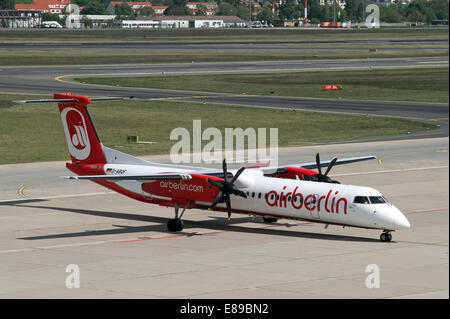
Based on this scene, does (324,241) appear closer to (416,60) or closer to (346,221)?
(346,221)

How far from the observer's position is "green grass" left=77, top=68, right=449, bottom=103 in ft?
386

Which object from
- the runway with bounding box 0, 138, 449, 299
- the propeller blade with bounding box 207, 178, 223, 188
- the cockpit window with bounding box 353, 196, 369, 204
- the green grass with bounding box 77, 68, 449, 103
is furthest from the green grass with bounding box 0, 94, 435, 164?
the cockpit window with bounding box 353, 196, 369, 204

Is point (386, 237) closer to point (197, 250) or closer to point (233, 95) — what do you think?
point (197, 250)

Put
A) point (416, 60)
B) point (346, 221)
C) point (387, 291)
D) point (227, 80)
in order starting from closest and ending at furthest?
point (387, 291) < point (346, 221) < point (227, 80) < point (416, 60)

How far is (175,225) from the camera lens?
43.5 m

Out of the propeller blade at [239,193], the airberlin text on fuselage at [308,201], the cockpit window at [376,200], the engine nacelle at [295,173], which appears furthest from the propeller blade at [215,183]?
the cockpit window at [376,200]

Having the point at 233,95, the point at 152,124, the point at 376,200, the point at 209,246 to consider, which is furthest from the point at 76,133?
the point at 233,95

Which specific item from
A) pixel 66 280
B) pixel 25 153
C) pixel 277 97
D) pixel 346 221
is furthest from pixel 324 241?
pixel 277 97

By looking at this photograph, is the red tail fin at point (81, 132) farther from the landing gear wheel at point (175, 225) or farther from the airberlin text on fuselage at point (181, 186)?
the landing gear wheel at point (175, 225)

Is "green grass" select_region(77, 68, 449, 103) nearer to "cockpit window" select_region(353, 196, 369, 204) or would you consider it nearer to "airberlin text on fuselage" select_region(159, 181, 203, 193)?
"airberlin text on fuselage" select_region(159, 181, 203, 193)

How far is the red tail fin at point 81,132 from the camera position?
1893 inches

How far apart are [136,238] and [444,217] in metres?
16.6

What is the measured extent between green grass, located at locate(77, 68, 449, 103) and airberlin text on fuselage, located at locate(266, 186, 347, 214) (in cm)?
7191

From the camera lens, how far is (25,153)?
7162 cm
